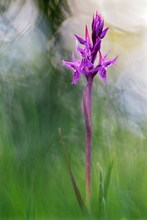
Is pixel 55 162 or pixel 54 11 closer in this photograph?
pixel 55 162

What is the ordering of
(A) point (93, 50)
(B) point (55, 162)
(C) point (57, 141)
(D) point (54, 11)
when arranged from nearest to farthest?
(A) point (93, 50)
(B) point (55, 162)
(C) point (57, 141)
(D) point (54, 11)

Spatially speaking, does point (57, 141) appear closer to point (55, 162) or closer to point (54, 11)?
point (55, 162)

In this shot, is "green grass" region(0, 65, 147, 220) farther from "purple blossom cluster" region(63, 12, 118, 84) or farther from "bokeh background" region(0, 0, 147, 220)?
"purple blossom cluster" region(63, 12, 118, 84)

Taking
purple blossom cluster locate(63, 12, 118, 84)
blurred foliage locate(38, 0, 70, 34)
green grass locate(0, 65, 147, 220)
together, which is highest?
blurred foliage locate(38, 0, 70, 34)

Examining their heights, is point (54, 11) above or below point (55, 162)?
above

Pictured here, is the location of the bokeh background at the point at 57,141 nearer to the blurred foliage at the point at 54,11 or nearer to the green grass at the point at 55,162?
the green grass at the point at 55,162

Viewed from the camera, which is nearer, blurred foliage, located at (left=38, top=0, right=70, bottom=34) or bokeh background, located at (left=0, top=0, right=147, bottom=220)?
bokeh background, located at (left=0, top=0, right=147, bottom=220)

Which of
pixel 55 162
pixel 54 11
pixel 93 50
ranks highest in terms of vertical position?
pixel 54 11

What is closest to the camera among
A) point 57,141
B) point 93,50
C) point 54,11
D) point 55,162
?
point 93,50

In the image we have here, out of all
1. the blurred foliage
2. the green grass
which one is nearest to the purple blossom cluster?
the green grass

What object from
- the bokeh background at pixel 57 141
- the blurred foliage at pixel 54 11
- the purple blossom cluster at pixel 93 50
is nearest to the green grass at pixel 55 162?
the bokeh background at pixel 57 141

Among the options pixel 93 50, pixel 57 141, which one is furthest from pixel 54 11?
pixel 93 50

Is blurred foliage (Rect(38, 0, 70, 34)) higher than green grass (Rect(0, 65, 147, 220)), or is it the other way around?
blurred foliage (Rect(38, 0, 70, 34))

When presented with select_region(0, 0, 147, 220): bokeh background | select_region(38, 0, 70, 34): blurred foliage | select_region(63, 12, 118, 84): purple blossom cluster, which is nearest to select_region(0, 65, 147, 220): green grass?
select_region(0, 0, 147, 220): bokeh background
